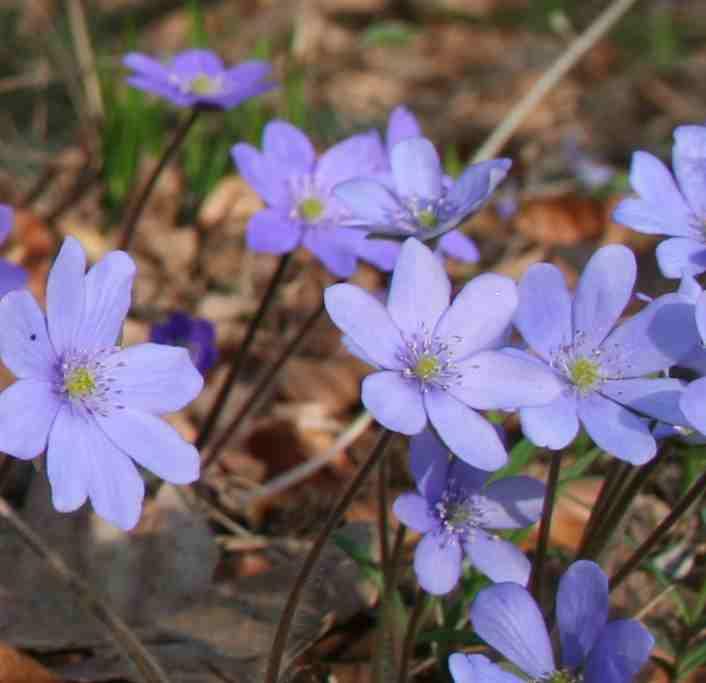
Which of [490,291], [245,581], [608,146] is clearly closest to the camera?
[490,291]

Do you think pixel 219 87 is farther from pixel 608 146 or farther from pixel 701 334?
pixel 608 146

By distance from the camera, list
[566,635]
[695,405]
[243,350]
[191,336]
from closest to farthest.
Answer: [695,405] → [566,635] → [243,350] → [191,336]

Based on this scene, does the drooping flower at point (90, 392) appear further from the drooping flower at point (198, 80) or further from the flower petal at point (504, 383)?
the drooping flower at point (198, 80)

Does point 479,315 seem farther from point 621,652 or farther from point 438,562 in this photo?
point 621,652

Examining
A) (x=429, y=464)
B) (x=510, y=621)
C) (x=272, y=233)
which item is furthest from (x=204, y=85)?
(x=510, y=621)

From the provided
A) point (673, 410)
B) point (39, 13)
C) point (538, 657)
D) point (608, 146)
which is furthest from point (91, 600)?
point (608, 146)

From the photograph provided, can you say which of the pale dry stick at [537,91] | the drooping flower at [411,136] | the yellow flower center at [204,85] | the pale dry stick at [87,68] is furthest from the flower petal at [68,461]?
the pale dry stick at [87,68]
